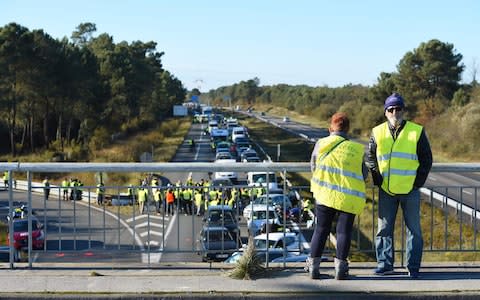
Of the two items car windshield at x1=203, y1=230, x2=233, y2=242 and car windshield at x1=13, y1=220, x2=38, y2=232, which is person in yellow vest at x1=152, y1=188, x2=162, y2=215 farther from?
car windshield at x1=13, y1=220, x2=38, y2=232

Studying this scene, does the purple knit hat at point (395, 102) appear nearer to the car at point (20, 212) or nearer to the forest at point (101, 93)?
the car at point (20, 212)

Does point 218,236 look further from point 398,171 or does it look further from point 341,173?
point 398,171

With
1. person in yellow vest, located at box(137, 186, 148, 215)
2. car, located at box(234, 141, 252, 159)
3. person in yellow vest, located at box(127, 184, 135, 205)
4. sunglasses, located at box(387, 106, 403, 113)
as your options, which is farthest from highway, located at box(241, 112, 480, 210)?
car, located at box(234, 141, 252, 159)

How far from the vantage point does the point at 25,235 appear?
7.84 metres

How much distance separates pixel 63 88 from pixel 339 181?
56.2 metres

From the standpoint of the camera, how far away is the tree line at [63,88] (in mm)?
55500

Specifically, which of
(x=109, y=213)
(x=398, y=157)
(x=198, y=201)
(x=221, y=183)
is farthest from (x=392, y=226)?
(x=221, y=183)

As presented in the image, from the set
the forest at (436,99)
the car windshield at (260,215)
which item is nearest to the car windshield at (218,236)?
the car windshield at (260,215)

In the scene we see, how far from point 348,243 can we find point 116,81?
70.3 meters

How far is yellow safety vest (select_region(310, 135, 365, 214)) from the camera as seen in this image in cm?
640

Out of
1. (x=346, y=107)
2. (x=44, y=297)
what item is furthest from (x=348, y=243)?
(x=346, y=107)

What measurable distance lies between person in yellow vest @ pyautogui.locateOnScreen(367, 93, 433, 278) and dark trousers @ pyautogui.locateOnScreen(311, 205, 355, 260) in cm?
45

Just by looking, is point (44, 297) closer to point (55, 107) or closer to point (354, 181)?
point (354, 181)

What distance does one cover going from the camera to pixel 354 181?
21.1 feet
